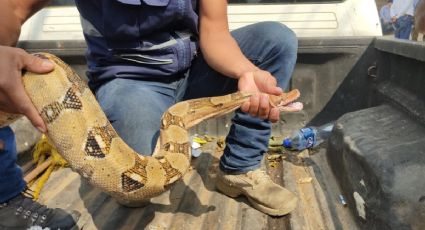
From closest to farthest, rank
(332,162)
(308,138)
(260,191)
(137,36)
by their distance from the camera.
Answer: (137,36) → (260,191) → (332,162) → (308,138)

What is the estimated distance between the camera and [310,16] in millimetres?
4004

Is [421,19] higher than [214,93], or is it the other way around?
[421,19]

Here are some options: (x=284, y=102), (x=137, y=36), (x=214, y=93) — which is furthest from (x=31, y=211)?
(x=284, y=102)

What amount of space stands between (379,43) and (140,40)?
195 centimetres

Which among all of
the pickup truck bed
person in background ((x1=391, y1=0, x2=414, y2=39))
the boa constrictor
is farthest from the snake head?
person in background ((x1=391, y1=0, x2=414, y2=39))

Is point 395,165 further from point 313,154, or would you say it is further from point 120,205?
point 120,205

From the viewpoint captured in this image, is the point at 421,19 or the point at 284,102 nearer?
the point at 284,102

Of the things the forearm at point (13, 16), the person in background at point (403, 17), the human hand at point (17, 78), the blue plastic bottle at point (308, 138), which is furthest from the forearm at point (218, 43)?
the person in background at point (403, 17)

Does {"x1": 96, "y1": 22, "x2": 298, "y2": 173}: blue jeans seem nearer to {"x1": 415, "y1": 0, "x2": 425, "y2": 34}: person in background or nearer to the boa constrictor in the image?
the boa constrictor

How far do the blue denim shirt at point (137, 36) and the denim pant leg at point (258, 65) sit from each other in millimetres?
191

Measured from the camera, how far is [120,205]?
3.28 metres

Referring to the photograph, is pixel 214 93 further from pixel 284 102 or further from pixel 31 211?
pixel 31 211

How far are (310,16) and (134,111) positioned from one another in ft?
6.59

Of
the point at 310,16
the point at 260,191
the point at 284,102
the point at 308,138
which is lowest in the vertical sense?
the point at 308,138
